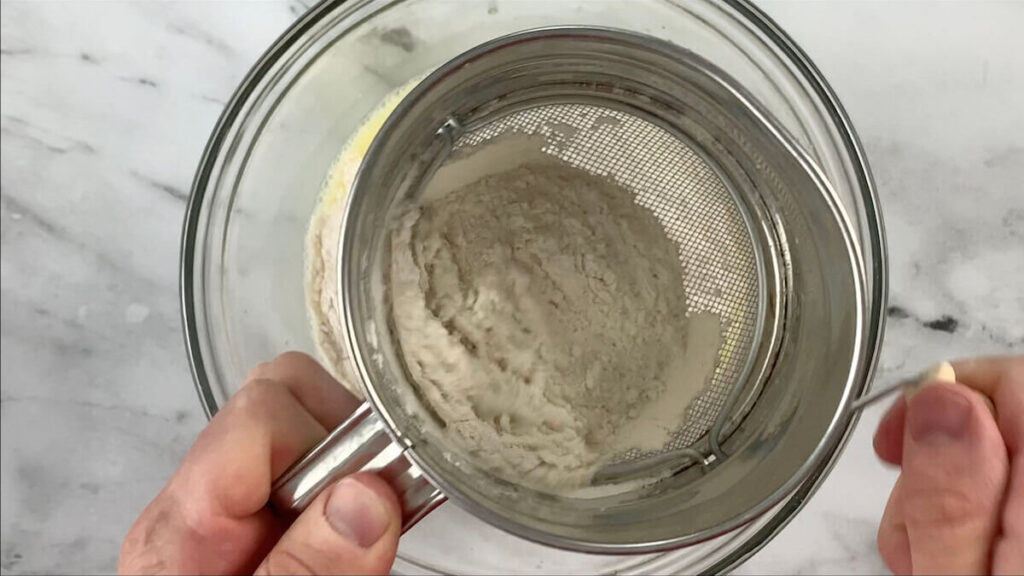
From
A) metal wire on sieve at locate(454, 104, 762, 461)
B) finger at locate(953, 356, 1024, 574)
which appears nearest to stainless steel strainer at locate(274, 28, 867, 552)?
metal wire on sieve at locate(454, 104, 762, 461)

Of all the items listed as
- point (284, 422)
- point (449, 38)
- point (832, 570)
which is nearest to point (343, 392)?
point (284, 422)

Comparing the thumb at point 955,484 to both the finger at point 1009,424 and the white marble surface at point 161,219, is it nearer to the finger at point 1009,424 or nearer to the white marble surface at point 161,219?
the finger at point 1009,424

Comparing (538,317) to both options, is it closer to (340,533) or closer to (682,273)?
(682,273)

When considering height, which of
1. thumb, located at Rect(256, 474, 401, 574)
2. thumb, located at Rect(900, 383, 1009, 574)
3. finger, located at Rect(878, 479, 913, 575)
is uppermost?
thumb, located at Rect(900, 383, 1009, 574)

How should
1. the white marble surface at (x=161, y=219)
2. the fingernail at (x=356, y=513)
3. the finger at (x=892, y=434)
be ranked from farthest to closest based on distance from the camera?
1. the white marble surface at (x=161, y=219)
2. the finger at (x=892, y=434)
3. the fingernail at (x=356, y=513)

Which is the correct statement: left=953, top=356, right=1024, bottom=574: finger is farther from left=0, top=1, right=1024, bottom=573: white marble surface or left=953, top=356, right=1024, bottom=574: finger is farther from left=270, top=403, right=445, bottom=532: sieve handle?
left=270, top=403, right=445, bottom=532: sieve handle

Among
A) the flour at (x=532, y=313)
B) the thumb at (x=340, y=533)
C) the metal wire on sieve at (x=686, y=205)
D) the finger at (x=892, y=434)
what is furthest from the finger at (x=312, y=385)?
the finger at (x=892, y=434)

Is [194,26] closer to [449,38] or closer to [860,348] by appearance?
[449,38]
